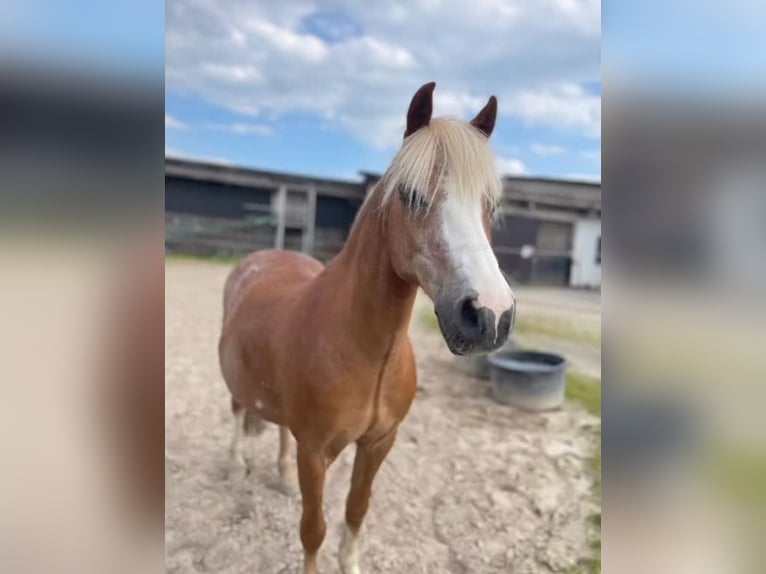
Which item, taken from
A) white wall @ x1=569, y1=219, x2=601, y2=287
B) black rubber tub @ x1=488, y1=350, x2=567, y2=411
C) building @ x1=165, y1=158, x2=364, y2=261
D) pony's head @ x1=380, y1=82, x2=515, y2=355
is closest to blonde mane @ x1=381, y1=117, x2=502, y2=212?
pony's head @ x1=380, y1=82, x2=515, y2=355

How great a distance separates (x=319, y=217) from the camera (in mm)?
7680

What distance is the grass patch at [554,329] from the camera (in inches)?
214

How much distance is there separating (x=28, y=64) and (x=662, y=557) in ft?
3.27

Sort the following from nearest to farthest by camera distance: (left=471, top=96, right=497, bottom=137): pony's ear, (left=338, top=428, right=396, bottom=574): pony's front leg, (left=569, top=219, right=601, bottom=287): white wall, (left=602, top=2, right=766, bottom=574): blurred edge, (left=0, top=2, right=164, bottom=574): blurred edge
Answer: (left=0, top=2, right=164, bottom=574): blurred edge, (left=602, top=2, right=766, bottom=574): blurred edge, (left=471, top=96, right=497, bottom=137): pony's ear, (left=338, top=428, right=396, bottom=574): pony's front leg, (left=569, top=219, right=601, bottom=287): white wall

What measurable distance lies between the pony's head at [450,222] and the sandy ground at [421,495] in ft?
4.59

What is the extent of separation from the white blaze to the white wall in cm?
699

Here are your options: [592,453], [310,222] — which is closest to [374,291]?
[592,453]

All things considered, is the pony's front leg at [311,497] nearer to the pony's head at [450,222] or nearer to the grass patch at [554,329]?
the pony's head at [450,222]

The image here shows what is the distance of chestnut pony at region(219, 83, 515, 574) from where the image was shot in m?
1.18

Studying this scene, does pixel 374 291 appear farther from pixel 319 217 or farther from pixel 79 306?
pixel 319 217

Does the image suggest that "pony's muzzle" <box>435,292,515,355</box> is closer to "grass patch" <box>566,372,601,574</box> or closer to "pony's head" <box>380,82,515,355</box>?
"pony's head" <box>380,82,515,355</box>

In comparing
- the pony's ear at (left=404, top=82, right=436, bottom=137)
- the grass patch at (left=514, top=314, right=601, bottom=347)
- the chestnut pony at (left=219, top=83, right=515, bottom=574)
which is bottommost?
the grass patch at (left=514, top=314, right=601, bottom=347)

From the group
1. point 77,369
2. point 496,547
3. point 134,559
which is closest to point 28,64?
point 77,369

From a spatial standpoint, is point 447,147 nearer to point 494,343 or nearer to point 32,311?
point 494,343
